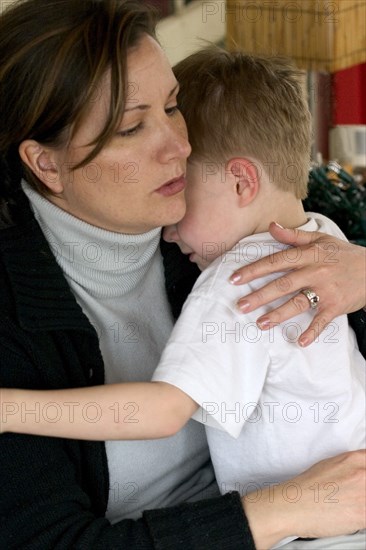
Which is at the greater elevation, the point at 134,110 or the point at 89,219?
the point at 134,110

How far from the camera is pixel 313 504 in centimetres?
129

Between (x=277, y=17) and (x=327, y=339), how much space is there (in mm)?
1769

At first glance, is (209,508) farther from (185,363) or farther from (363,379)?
(363,379)

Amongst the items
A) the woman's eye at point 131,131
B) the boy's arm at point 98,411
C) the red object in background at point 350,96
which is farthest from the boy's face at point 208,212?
the red object in background at point 350,96

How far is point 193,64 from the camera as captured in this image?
1.50m

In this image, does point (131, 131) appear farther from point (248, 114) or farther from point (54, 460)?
point (54, 460)

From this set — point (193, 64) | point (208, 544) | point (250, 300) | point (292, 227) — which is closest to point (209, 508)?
point (208, 544)

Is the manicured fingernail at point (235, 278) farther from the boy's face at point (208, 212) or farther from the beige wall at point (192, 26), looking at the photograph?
the beige wall at point (192, 26)

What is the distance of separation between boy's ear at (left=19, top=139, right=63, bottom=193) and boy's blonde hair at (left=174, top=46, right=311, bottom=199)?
22 centimetres

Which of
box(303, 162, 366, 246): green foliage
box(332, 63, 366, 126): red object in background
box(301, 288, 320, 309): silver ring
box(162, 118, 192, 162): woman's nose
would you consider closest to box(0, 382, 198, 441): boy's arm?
box(301, 288, 320, 309): silver ring

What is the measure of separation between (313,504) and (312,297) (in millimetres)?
294

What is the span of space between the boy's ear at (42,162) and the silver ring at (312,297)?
41cm

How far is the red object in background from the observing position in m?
3.28

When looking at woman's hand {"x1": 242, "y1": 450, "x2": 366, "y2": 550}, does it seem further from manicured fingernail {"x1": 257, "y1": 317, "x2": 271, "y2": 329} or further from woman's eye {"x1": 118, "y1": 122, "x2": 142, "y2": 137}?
woman's eye {"x1": 118, "y1": 122, "x2": 142, "y2": 137}
